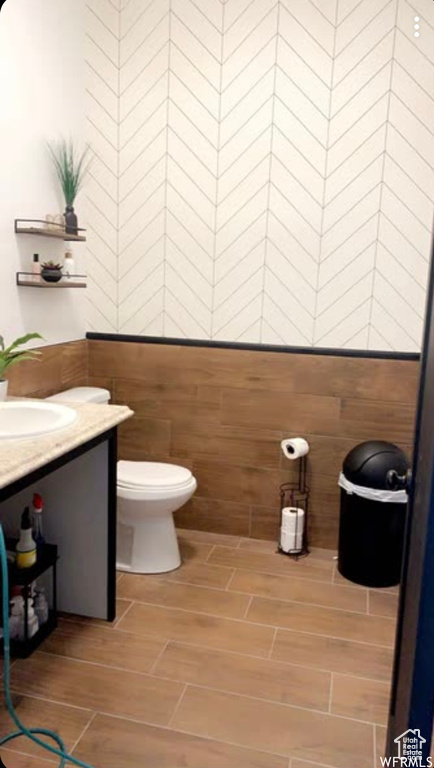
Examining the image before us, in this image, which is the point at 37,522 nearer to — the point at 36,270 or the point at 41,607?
the point at 41,607

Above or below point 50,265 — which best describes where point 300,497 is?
below

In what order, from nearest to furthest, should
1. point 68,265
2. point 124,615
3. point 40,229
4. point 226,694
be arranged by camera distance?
point 226,694 → point 124,615 → point 40,229 → point 68,265

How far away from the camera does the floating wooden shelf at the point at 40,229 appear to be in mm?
2566

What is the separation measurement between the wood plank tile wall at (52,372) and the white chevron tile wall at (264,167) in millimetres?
363

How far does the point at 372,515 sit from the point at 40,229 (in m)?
1.93

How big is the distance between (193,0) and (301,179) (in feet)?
3.30

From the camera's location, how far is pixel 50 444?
1.85 m

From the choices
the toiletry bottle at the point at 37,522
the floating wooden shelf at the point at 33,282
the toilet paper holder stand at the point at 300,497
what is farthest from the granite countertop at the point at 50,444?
the toilet paper holder stand at the point at 300,497

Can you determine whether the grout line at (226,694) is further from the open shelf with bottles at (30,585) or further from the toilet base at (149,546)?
the toilet base at (149,546)

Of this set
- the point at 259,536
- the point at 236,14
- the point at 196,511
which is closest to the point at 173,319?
the point at 196,511

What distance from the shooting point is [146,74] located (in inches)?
118

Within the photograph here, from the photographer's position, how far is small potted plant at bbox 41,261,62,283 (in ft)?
8.75

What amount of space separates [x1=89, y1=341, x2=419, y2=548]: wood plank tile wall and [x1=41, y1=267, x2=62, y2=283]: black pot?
2.10 feet

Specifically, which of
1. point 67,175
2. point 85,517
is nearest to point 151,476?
point 85,517
